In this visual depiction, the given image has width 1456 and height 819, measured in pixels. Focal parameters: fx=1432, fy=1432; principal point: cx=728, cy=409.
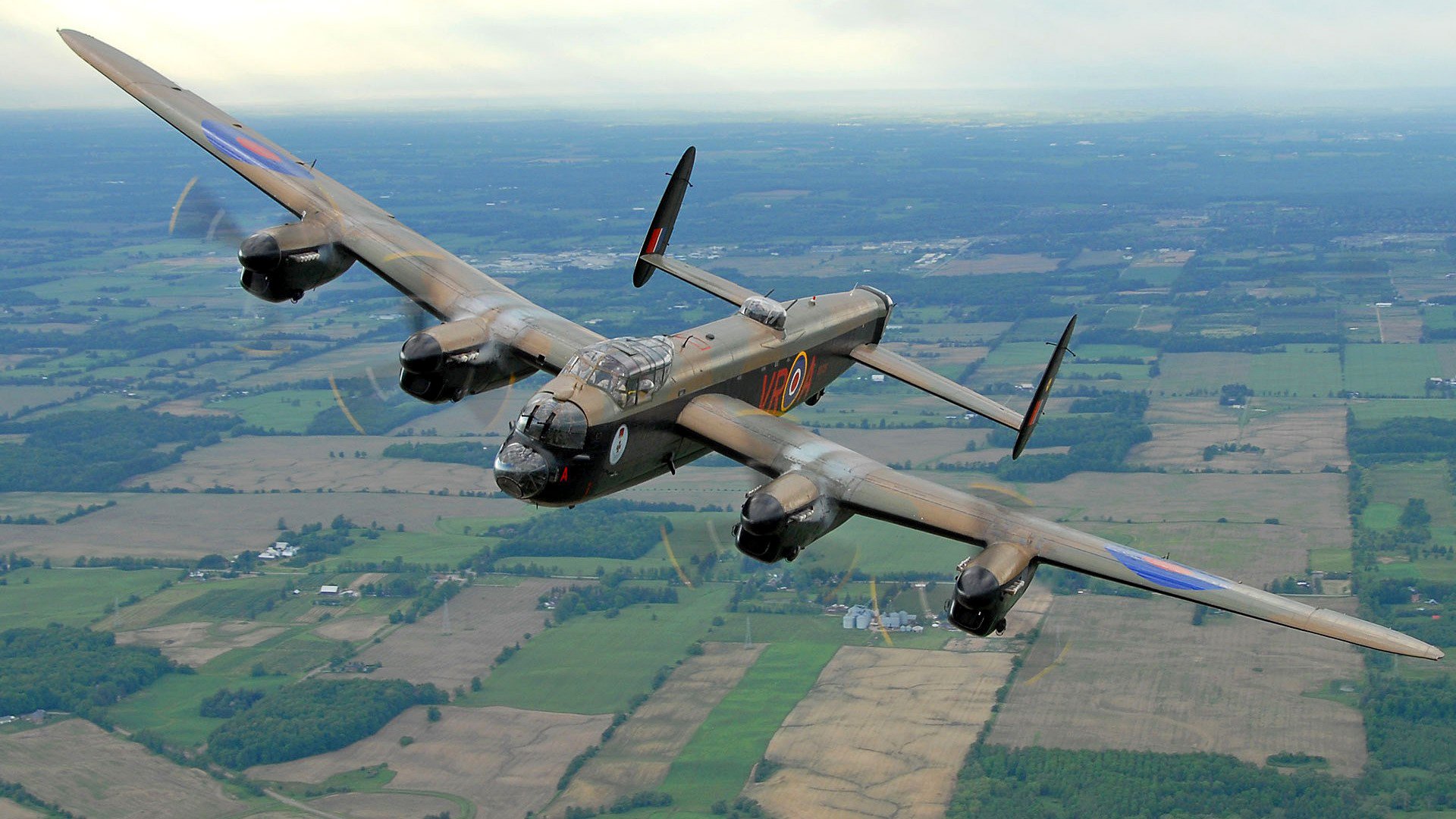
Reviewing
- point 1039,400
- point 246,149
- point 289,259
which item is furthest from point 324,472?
point 1039,400

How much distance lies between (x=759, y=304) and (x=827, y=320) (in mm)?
4388

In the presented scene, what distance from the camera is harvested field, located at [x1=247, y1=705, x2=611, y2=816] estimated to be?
117000 millimetres

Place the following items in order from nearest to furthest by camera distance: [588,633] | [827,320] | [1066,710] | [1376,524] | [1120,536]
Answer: [827,320] < [1066,710] < [588,633] < [1120,536] < [1376,524]

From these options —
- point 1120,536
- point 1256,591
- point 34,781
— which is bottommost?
point 34,781

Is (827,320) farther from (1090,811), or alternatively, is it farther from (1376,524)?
(1376,524)

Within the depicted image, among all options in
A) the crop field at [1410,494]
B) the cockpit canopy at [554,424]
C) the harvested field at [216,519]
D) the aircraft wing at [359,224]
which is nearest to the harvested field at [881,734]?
the harvested field at [216,519]

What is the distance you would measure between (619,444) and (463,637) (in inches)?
4317

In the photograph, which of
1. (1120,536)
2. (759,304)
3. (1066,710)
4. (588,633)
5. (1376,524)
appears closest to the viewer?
(759,304)

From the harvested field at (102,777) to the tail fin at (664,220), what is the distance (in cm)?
8760

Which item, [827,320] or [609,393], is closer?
[609,393]

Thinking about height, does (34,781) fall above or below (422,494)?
below

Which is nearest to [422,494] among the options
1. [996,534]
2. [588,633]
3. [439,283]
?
[588,633]

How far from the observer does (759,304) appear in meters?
47.2

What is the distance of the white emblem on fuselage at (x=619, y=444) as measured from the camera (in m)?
39.9
